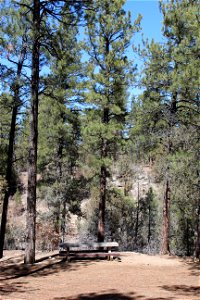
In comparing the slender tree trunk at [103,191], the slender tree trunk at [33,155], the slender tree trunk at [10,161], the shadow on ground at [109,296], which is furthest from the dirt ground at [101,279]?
the slender tree trunk at [103,191]

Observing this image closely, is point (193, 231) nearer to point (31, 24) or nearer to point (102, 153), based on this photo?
point (102, 153)

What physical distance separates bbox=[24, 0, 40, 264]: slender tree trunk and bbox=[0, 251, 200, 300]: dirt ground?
0.75 meters

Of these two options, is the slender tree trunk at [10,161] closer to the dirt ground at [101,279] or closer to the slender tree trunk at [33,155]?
the slender tree trunk at [33,155]

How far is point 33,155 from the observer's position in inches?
486

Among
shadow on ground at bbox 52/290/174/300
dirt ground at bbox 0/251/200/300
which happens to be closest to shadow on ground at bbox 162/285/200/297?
dirt ground at bbox 0/251/200/300

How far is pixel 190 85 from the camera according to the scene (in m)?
13.0

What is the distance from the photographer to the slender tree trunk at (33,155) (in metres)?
12.0

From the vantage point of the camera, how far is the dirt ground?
7.58 meters

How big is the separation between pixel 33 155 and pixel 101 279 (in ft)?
16.0

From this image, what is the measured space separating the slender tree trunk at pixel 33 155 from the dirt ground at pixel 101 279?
0.75 meters

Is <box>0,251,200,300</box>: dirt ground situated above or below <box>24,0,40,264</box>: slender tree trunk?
below

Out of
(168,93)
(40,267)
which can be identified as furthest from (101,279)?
(168,93)

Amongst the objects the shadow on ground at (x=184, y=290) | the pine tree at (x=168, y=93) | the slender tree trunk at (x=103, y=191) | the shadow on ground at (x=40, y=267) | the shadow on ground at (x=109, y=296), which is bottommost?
the shadow on ground at (x=184, y=290)

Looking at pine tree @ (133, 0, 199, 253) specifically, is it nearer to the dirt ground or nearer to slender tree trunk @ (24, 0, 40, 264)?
the dirt ground
